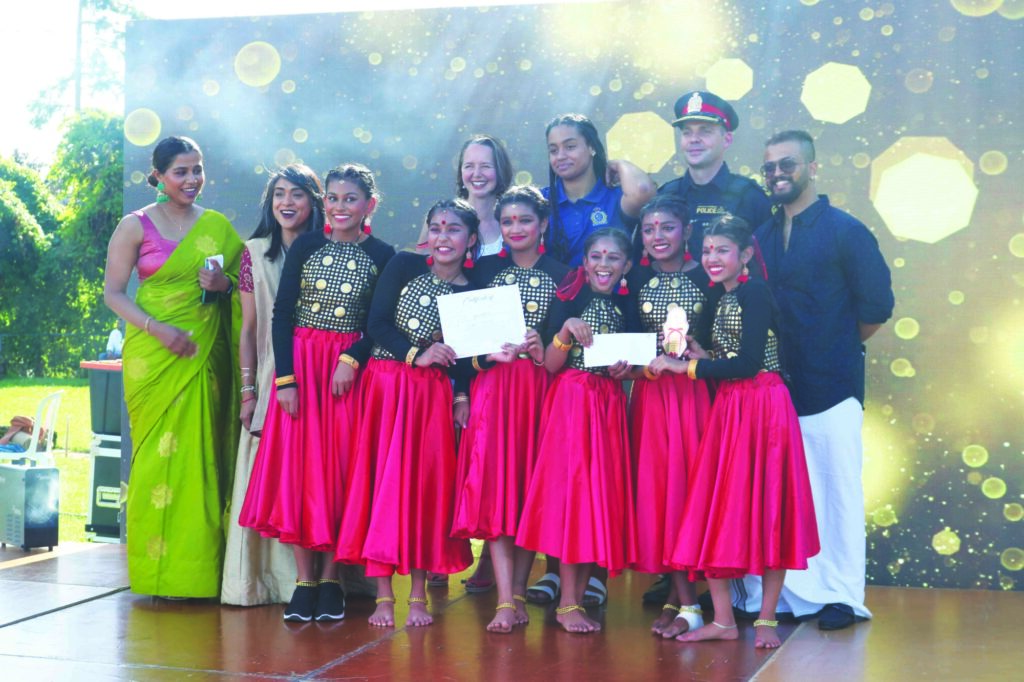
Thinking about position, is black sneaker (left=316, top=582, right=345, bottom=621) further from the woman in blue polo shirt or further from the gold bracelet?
the woman in blue polo shirt

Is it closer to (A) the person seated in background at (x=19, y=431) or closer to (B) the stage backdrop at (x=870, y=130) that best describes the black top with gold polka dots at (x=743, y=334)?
(B) the stage backdrop at (x=870, y=130)

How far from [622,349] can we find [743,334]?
0.42 metres

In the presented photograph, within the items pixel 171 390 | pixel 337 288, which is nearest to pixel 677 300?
pixel 337 288

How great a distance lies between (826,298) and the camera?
451 centimetres

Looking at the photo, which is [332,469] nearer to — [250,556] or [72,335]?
[250,556]

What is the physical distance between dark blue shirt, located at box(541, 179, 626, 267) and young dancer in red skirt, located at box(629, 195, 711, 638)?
0.36 metres

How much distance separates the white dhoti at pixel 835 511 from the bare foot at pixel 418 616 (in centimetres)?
138

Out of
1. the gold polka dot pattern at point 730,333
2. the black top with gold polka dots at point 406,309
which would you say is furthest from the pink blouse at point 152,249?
the gold polka dot pattern at point 730,333


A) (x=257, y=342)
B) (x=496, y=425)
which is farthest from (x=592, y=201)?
(x=257, y=342)

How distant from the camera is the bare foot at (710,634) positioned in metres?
4.15

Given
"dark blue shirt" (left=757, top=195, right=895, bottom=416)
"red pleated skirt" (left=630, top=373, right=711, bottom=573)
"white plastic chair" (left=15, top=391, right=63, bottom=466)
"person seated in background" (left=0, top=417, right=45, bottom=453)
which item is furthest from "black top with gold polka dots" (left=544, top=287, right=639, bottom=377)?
"person seated in background" (left=0, top=417, right=45, bottom=453)

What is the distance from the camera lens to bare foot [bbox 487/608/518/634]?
14.1 ft

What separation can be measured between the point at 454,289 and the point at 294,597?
1.33 metres

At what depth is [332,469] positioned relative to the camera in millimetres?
4504
